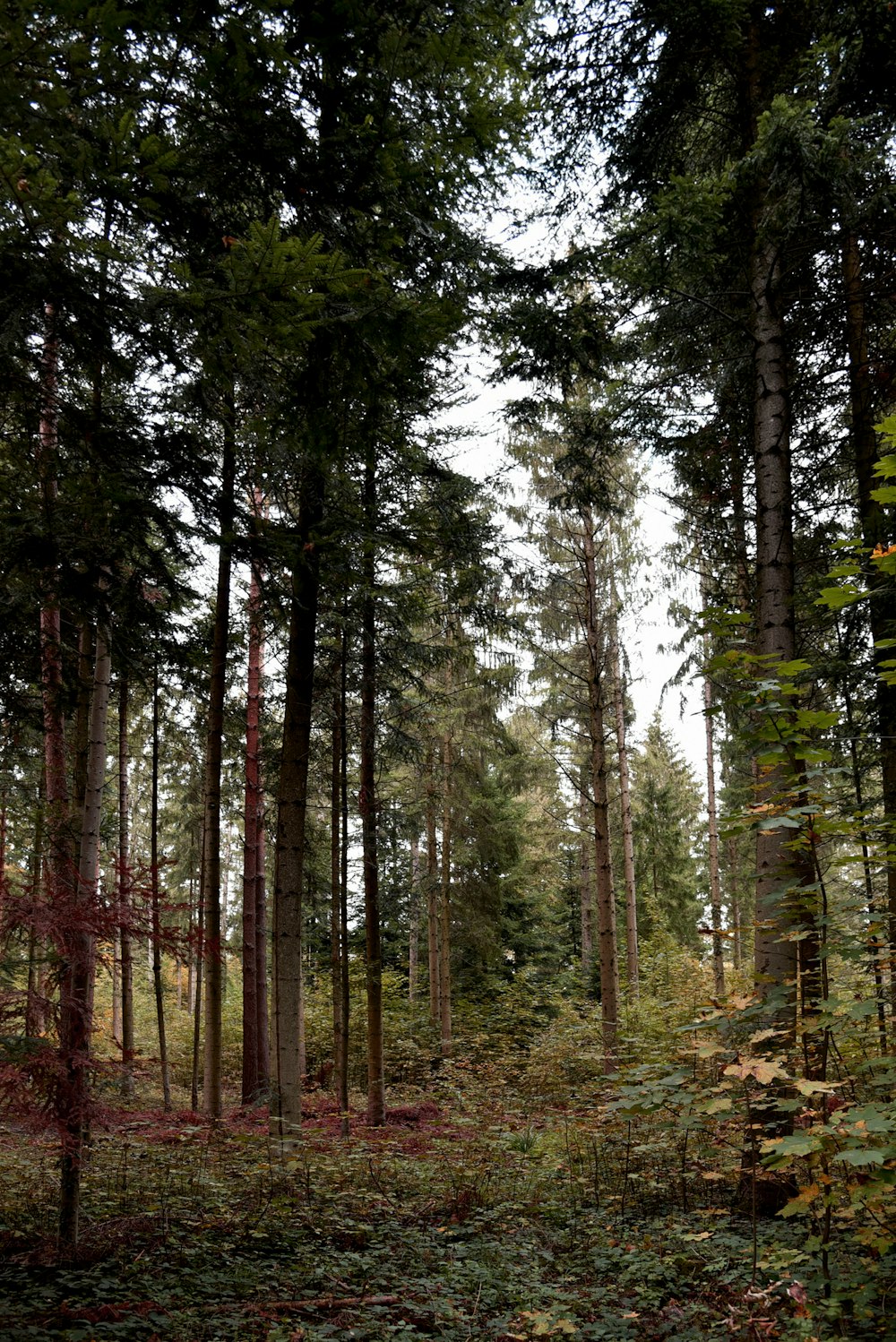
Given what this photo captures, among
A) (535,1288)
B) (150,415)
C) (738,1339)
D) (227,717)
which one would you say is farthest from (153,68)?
(227,717)

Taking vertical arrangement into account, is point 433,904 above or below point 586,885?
above

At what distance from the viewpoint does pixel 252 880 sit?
1348 cm

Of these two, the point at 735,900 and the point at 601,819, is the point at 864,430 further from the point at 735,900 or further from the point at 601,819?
the point at 735,900

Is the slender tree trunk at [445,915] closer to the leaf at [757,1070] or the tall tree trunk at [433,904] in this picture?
the tall tree trunk at [433,904]

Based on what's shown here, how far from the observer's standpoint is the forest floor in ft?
12.9

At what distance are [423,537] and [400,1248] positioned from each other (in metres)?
6.71

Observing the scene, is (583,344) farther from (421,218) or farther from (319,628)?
(319,628)

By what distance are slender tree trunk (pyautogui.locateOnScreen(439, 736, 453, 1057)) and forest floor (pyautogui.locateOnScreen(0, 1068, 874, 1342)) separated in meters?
9.04

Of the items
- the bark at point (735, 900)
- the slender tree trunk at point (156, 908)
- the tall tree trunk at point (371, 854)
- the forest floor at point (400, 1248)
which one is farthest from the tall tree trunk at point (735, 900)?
the forest floor at point (400, 1248)

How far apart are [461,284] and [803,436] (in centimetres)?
439

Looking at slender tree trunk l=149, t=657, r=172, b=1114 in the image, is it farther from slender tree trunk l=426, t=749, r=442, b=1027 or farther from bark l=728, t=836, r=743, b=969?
bark l=728, t=836, r=743, b=969

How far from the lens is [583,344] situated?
7.27 metres

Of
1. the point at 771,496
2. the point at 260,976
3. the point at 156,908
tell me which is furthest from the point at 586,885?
the point at 156,908

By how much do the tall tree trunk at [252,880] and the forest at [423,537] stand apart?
375mm
